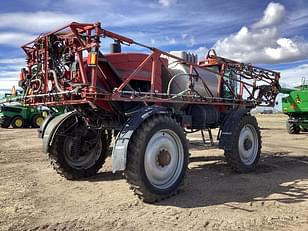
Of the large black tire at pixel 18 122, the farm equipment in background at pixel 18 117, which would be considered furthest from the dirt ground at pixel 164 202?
the large black tire at pixel 18 122

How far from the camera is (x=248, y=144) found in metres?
8.82

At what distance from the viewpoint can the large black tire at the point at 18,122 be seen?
94.6 ft

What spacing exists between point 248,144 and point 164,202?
136 inches

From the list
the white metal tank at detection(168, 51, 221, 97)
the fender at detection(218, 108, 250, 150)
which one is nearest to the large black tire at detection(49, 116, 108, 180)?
the white metal tank at detection(168, 51, 221, 97)

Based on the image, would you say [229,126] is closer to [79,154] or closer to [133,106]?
[133,106]

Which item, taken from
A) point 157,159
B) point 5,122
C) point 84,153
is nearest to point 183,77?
point 157,159

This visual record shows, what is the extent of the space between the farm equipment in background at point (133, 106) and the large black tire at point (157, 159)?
15mm

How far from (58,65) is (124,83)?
123cm

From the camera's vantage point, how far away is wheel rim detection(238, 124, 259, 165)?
8.66 metres

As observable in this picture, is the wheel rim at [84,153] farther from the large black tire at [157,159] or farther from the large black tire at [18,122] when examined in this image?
the large black tire at [18,122]

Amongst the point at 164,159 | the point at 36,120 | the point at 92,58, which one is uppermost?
the point at 92,58

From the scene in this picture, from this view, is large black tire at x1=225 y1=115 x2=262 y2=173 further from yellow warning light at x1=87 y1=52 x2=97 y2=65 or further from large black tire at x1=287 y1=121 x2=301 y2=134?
large black tire at x1=287 y1=121 x2=301 y2=134

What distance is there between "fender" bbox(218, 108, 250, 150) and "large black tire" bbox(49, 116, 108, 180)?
8.00 ft

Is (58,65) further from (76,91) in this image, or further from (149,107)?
(149,107)
